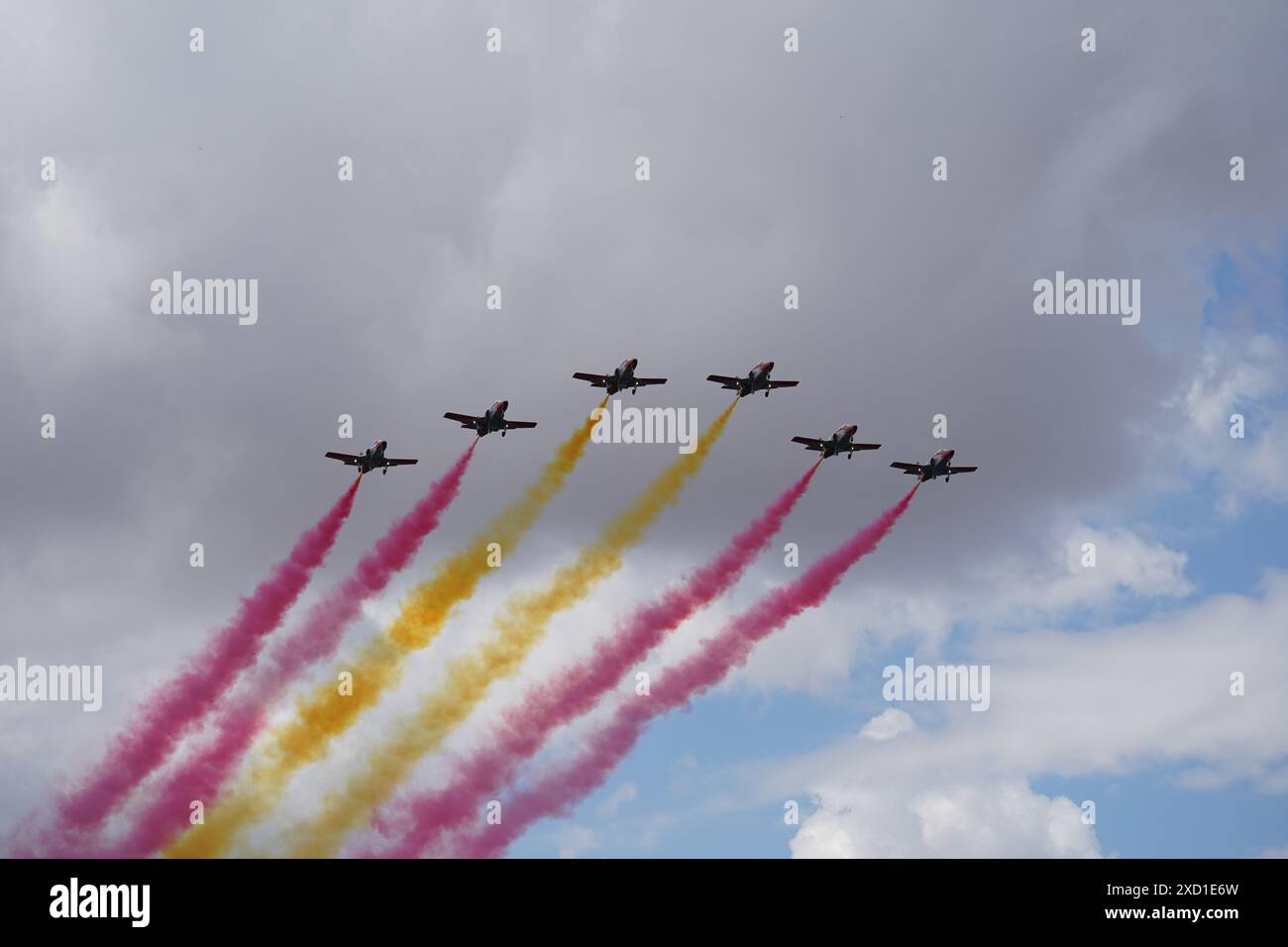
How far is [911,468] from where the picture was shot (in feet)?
591

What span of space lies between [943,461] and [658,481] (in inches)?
875

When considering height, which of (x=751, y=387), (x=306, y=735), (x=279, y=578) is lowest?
(x=306, y=735)

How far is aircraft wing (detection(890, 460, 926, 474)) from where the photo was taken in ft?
591

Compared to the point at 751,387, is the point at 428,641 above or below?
below

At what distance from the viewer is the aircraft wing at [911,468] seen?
180 m

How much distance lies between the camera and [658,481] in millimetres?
181625

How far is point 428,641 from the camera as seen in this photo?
178 metres
